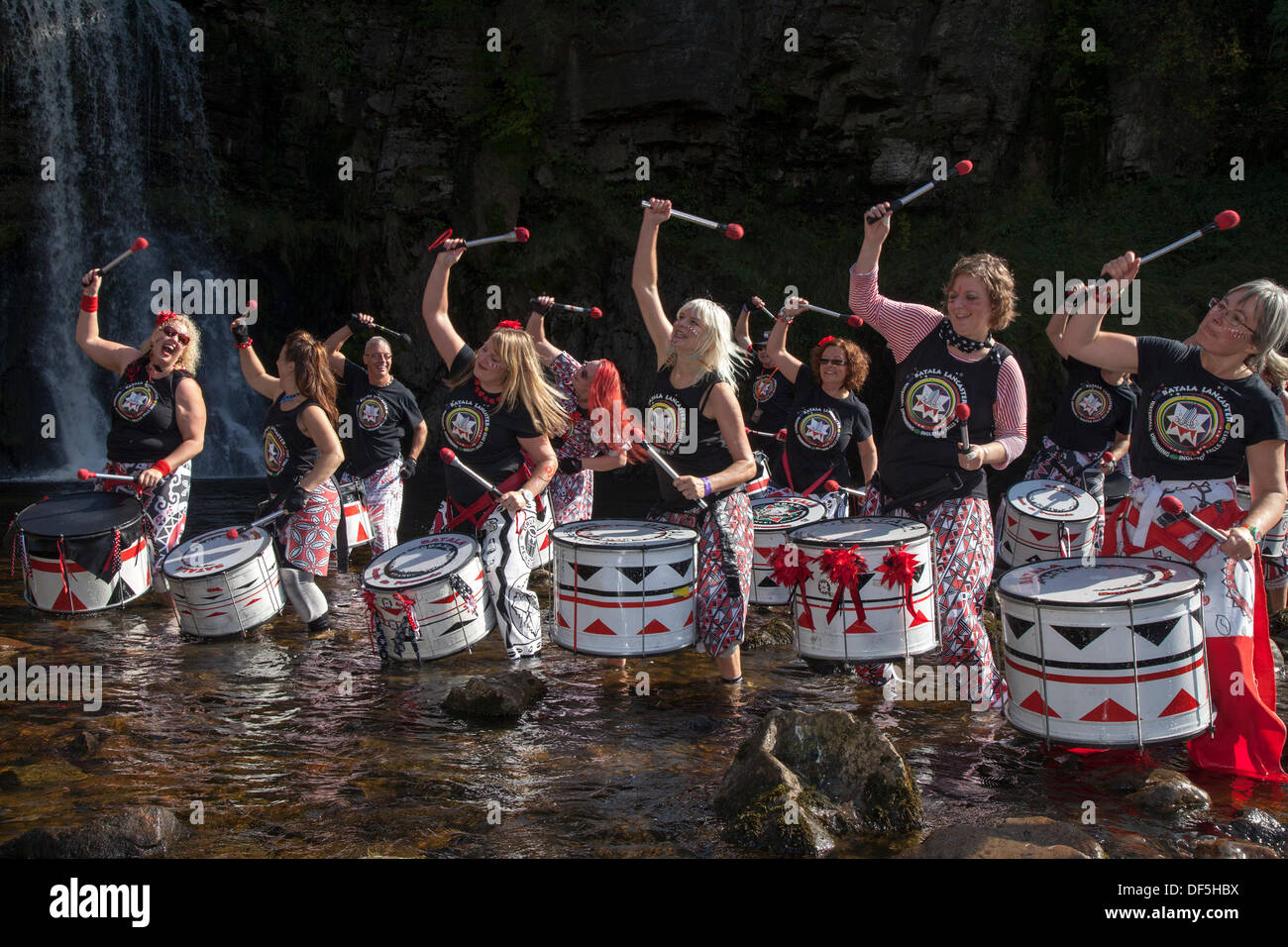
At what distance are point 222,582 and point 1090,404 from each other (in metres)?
5.75

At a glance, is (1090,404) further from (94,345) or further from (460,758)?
(94,345)

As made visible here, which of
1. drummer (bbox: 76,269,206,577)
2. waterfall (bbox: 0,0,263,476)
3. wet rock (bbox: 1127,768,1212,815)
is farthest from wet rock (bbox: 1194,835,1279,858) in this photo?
waterfall (bbox: 0,0,263,476)

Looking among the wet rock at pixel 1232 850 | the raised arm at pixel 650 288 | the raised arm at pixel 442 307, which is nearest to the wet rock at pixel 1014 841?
the wet rock at pixel 1232 850

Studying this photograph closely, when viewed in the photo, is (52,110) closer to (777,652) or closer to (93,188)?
(93,188)

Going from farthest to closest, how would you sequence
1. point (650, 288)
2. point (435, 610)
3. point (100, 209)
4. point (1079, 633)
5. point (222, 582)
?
point (100, 209)
point (222, 582)
point (650, 288)
point (435, 610)
point (1079, 633)

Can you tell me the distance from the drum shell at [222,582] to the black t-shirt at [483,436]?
1.34 meters

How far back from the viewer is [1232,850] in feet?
11.6

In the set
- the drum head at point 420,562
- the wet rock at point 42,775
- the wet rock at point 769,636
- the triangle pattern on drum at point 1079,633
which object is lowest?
the wet rock at point 769,636

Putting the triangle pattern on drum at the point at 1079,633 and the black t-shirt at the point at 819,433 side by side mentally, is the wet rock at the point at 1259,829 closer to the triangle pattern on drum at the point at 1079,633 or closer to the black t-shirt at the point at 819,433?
the triangle pattern on drum at the point at 1079,633

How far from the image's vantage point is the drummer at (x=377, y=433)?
8.20 meters

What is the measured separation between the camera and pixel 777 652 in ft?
21.7

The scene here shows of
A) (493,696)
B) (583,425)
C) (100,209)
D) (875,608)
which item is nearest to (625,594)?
(493,696)

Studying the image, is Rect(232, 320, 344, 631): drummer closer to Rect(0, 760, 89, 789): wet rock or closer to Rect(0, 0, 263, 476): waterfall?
Rect(0, 760, 89, 789): wet rock

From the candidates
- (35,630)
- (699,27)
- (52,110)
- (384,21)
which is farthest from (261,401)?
(35,630)
